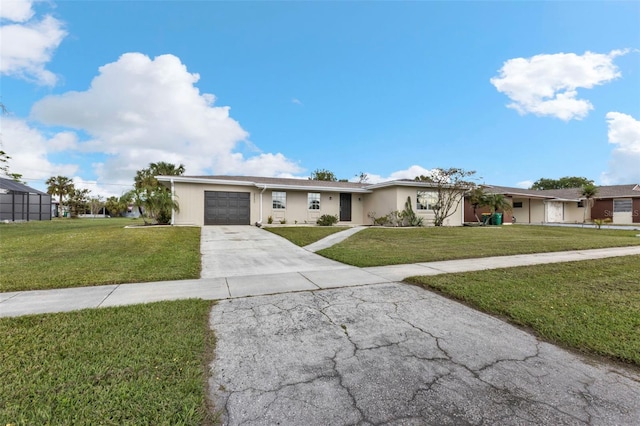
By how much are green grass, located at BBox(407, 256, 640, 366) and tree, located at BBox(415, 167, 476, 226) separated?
11.6 meters

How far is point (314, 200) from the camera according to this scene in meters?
19.1

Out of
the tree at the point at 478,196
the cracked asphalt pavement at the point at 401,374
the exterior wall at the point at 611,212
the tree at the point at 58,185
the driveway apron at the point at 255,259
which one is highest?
the tree at the point at 58,185

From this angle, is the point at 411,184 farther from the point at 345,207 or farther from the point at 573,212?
the point at 573,212

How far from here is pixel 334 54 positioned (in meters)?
15.8

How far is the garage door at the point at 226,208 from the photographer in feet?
55.4

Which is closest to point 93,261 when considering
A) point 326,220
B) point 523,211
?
point 326,220

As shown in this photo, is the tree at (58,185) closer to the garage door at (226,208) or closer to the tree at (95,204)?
the tree at (95,204)

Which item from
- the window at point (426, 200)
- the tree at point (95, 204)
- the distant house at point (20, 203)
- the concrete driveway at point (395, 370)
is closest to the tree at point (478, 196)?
the window at point (426, 200)

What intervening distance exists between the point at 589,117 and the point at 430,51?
10.9m

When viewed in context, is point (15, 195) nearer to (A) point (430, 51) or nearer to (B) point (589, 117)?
(A) point (430, 51)

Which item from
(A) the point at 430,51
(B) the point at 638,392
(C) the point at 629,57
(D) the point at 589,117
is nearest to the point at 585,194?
(D) the point at 589,117

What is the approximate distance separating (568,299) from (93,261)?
31.3 feet

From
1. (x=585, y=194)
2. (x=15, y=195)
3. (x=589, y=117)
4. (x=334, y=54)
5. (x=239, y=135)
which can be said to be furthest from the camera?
(x=585, y=194)

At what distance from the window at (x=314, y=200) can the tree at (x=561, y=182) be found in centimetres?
5198
